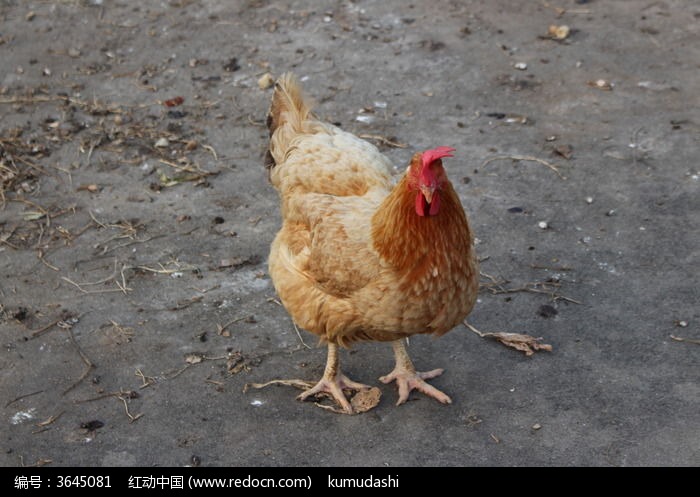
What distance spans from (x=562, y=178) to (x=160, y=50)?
438cm

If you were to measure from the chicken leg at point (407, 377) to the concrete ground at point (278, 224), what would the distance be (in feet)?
0.36

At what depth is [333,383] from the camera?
4363 mm

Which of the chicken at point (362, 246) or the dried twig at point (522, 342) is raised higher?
the chicken at point (362, 246)

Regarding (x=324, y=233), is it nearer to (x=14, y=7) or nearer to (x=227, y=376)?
(x=227, y=376)

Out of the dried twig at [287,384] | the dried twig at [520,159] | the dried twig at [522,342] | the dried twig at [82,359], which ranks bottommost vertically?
the dried twig at [82,359]

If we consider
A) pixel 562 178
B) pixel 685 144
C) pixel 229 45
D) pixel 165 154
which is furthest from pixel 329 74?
pixel 685 144

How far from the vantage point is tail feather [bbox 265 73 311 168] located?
183 inches

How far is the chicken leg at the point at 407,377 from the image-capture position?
4305 mm

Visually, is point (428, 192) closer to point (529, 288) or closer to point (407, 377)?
point (407, 377)

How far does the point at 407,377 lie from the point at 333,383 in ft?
1.37

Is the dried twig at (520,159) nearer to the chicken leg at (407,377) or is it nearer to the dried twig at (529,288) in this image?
the dried twig at (529,288)

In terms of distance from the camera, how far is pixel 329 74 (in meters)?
7.55

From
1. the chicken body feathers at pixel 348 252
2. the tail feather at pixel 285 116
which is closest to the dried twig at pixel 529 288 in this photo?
the chicken body feathers at pixel 348 252

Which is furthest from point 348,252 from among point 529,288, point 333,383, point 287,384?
point 529,288
